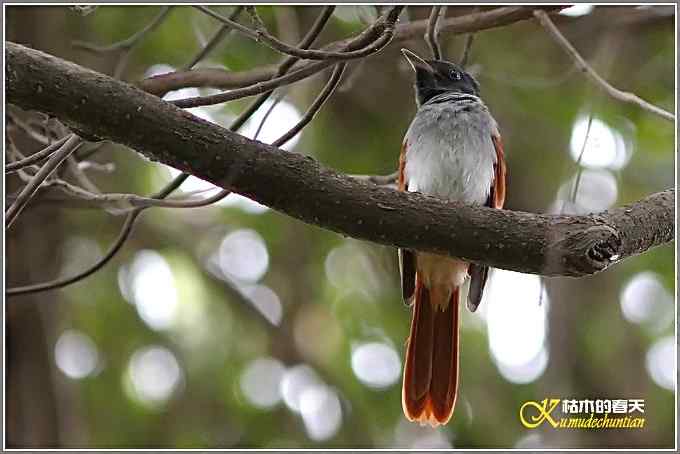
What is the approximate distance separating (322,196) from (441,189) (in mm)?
1613

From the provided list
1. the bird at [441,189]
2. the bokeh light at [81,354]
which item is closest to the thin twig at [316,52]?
the bird at [441,189]

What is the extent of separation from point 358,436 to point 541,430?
Result: 109 centimetres

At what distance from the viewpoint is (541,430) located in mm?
5016

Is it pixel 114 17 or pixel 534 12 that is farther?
pixel 114 17

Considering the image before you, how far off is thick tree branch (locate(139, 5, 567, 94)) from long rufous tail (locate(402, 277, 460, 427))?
4.14ft

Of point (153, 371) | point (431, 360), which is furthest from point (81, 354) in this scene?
point (431, 360)

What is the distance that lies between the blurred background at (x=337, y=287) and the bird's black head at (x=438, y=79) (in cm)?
61

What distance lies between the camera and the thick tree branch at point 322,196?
82.4 inches

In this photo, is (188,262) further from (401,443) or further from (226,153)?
(226,153)

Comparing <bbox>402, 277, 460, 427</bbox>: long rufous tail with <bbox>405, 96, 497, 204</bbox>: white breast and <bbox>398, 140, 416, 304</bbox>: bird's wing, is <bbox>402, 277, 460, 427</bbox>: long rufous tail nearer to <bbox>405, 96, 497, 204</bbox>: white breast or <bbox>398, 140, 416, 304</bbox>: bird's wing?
<bbox>398, 140, 416, 304</bbox>: bird's wing

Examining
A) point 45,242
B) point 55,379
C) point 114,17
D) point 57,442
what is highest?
point 114,17

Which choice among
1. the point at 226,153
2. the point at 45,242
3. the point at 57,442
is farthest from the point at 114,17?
the point at 226,153

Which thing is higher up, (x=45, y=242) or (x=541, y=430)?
(x=45, y=242)

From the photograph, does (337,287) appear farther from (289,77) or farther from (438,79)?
(289,77)
